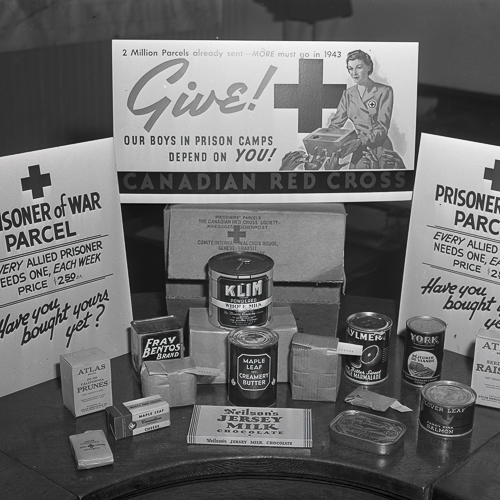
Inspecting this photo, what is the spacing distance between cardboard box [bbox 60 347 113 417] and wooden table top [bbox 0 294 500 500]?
0.09ft

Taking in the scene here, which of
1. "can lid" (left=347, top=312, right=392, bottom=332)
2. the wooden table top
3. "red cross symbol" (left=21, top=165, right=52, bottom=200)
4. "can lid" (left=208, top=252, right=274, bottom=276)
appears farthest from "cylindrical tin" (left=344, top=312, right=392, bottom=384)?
"red cross symbol" (left=21, top=165, right=52, bottom=200)

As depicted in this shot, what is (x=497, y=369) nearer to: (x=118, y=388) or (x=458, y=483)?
(x=458, y=483)

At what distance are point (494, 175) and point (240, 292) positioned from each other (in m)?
0.66

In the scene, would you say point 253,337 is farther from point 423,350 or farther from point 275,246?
point 423,350

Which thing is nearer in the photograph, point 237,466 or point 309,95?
point 237,466

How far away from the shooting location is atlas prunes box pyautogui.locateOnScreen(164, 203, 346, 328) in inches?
69.1

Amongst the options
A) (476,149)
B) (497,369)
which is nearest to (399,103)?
(476,149)

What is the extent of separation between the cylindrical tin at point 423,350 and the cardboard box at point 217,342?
0.26 m

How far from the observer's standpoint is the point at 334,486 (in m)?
1.47

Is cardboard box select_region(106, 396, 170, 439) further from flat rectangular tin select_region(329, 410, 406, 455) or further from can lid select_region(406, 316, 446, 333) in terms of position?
can lid select_region(406, 316, 446, 333)

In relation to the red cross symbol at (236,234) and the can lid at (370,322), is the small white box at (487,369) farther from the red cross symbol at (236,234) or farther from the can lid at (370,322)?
the red cross symbol at (236,234)

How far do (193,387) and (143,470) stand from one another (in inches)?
9.9

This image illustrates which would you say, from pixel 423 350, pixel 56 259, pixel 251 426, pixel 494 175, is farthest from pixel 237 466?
pixel 494 175

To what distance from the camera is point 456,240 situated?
183 cm
